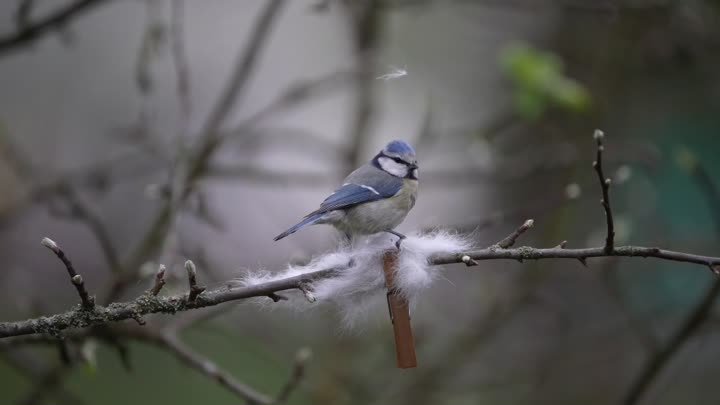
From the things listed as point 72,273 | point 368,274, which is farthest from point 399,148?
point 72,273

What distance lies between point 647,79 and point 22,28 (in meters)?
3.61

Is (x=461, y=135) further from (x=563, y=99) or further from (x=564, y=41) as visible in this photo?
(x=564, y=41)

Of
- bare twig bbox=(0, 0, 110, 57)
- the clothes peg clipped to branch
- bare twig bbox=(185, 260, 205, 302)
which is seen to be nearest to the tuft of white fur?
the clothes peg clipped to branch

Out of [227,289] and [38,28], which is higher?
[38,28]

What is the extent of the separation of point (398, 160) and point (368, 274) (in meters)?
0.58

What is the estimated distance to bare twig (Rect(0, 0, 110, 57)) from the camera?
231cm

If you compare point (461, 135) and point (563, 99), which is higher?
point (563, 99)

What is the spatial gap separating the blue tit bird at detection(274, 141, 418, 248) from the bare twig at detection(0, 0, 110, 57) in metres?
1.10

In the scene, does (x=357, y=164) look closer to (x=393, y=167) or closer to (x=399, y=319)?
(x=393, y=167)

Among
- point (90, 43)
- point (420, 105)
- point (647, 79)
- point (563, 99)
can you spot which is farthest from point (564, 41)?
point (90, 43)

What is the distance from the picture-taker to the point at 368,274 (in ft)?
4.83

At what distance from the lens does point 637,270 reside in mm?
3770

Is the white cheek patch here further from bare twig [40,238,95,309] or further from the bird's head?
bare twig [40,238,95,309]

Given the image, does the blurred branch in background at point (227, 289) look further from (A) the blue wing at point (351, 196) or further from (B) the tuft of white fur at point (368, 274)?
(A) the blue wing at point (351, 196)
